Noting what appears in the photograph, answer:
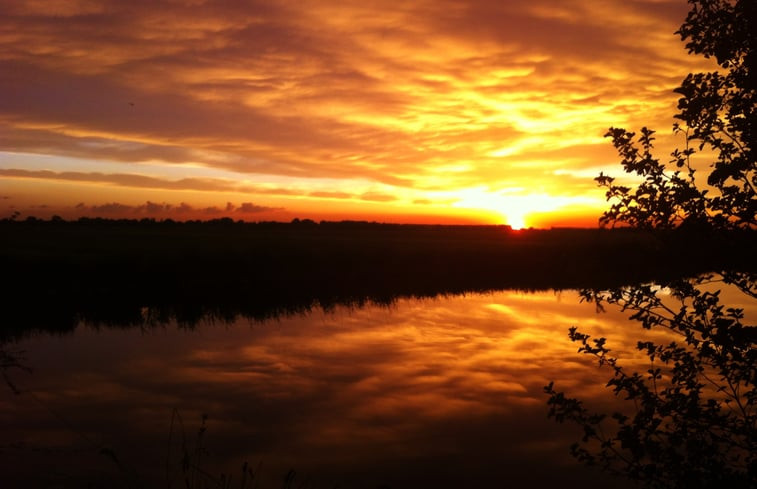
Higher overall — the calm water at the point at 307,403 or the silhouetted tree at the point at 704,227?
the silhouetted tree at the point at 704,227

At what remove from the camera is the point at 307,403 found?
16812 millimetres

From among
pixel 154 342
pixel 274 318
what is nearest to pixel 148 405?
pixel 154 342

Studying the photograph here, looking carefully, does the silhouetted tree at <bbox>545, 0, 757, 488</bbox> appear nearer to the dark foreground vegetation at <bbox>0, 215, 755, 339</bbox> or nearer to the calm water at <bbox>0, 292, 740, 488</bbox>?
the calm water at <bbox>0, 292, 740, 488</bbox>

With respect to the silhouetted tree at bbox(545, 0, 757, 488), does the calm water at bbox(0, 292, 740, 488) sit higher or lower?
lower

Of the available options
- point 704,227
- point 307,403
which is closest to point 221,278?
point 307,403

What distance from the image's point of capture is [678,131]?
736 cm

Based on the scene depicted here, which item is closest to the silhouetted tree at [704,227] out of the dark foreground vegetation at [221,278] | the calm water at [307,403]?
the calm water at [307,403]

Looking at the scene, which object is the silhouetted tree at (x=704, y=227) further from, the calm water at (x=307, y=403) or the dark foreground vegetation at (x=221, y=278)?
the dark foreground vegetation at (x=221, y=278)

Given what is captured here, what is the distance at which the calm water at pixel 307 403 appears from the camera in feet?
40.5

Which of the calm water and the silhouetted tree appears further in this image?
the calm water

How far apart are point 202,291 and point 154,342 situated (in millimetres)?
12981

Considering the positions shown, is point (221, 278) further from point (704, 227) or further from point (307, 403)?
point (704, 227)

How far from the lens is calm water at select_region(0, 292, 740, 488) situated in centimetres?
1234

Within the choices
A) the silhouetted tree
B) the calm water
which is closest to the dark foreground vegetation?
the calm water
